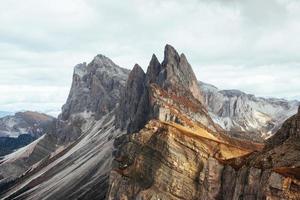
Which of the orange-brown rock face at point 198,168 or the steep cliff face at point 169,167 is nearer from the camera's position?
A: the orange-brown rock face at point 198,168

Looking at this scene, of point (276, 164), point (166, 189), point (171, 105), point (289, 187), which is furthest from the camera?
point (171, 105)

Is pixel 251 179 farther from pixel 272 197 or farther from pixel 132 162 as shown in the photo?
pixel 132 162

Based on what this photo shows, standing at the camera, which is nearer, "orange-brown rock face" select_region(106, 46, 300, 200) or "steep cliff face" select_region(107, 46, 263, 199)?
"orange-brown rock face" select_region(106, 46, 300, 200)

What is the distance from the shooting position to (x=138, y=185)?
104 metres

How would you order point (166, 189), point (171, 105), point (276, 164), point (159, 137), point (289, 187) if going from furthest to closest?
point (171, 105) → point (159, 137) → point (166, 189) → point (276, 164) → point (289, 187)

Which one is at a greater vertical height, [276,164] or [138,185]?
[276,164]

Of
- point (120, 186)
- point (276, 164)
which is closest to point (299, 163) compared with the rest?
point (276, 164)

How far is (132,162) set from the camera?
4323 inches

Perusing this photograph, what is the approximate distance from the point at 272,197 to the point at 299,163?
23.2 feet

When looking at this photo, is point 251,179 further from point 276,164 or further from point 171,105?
point 171,105

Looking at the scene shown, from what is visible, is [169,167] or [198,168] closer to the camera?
[169,167]

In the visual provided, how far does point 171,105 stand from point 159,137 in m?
81.1

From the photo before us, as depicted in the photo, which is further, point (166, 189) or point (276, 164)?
point (166, 189)

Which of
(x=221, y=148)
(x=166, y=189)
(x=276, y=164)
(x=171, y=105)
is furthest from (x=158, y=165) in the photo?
(x=171, y=105)
